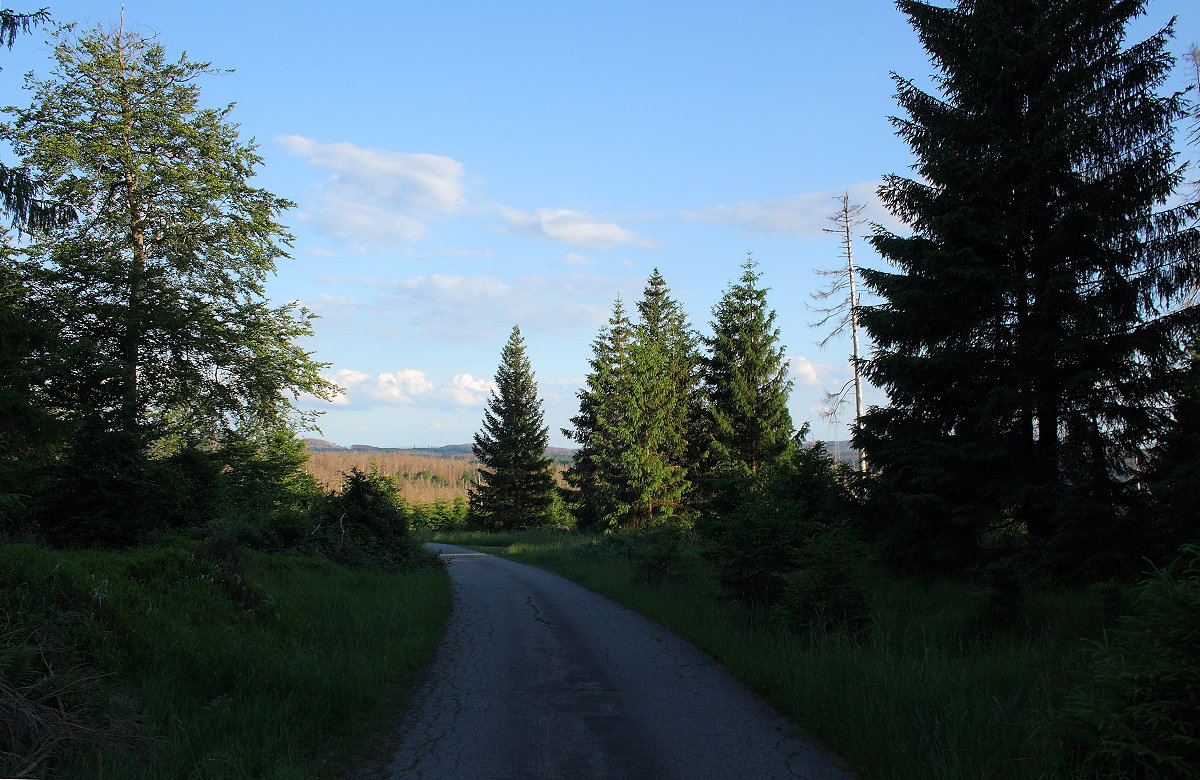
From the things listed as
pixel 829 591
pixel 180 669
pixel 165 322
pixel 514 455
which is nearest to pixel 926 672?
pixel 829 591

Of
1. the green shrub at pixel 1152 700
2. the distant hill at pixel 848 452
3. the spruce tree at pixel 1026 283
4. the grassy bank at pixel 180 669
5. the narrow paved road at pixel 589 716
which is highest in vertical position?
the spruce tree at pixel 1026 283

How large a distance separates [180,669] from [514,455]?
4132 cm

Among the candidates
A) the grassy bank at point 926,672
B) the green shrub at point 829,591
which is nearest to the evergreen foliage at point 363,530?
the grassy bank at point 926,672

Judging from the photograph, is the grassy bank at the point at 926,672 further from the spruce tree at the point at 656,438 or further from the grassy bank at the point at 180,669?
the spruce tree at the point at 656,438

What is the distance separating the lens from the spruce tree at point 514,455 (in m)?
47.7

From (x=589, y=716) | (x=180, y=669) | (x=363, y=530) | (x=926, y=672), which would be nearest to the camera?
(x=926, y=672)

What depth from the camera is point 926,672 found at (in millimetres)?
6238

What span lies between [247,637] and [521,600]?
7654 millimetres

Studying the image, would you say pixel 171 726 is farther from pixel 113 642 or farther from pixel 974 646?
pixel 974 646

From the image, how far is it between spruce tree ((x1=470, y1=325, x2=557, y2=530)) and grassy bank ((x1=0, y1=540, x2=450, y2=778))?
123ft

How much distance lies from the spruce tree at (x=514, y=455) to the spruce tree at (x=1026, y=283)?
118 feet

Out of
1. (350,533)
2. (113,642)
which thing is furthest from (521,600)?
(113,642)

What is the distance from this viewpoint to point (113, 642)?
256 inches

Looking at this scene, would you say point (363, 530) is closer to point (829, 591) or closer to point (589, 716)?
point (589, 716)
